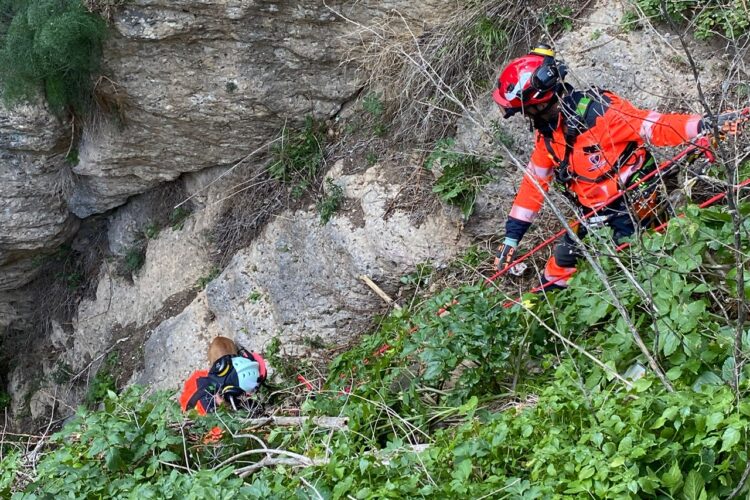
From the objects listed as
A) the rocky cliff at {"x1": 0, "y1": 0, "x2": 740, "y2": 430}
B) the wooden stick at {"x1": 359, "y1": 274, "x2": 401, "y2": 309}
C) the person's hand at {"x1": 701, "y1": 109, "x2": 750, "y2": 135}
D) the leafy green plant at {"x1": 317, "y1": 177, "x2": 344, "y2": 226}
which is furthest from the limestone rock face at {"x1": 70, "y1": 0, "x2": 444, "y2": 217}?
the person's hand at {"x1": 701, "y1": 109, "x2": 750, "y2": 135}

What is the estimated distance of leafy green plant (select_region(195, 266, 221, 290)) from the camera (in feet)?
25.3

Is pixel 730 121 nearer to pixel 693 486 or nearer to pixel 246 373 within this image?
pixel 693 486

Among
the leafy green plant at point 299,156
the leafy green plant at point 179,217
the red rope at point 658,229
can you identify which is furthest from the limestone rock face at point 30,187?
the red rope at point 658,229

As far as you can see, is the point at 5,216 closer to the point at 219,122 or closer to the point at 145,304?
the point at 145,304

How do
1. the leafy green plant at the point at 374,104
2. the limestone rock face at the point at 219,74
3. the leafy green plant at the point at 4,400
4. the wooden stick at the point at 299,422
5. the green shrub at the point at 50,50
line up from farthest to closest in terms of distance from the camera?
1. the leafy green plant at the point at 4,400
2. the leafy green plant at the point at 374,104
3. the limestone rock face at the point at 219,74
4. the green shrub at the point at 50,50
5. the wooden stick at the point at 299,422

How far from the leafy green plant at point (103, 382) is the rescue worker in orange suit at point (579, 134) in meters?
5.17

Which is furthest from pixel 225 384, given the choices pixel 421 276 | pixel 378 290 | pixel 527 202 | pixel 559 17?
pixel 559 17

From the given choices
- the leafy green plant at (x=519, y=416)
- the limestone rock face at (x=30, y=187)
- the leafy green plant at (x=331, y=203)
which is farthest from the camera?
the limestone rock face at (x=30, y=187)

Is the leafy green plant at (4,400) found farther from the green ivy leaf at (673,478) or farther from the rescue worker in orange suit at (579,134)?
the green ivy leaf at (673,478)

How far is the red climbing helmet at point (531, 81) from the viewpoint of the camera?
175 inches

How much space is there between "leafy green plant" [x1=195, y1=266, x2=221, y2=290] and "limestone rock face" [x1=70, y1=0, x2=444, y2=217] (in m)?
1.04

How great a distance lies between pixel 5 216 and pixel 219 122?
2.47 meters

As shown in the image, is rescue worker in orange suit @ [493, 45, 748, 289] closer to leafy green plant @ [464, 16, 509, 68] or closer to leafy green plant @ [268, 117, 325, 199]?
leafy green plant @ [464, 16, 509, 68]

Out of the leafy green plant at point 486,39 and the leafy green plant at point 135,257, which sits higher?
the leafy green plant at point 486,39
